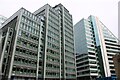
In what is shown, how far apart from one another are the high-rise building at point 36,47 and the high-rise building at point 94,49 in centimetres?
1963

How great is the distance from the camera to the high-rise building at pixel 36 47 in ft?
152

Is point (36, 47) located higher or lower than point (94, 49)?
lower

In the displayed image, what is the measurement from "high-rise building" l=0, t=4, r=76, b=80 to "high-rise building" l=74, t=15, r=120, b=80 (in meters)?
19.6

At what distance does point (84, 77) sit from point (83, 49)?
787 inches

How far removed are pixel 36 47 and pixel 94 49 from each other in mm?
55861

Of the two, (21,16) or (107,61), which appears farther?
(107,61)

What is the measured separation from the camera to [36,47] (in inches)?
2199

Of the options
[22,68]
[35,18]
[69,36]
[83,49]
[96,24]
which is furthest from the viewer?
[96,24]

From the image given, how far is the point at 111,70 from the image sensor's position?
9350 centimetres

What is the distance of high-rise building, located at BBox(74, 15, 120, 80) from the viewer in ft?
300

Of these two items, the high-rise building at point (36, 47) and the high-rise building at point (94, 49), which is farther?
the high-rise building at point (94, 49)

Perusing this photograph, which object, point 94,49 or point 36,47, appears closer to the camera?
point 36,47

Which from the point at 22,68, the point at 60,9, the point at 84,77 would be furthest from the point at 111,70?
the point at 22,68

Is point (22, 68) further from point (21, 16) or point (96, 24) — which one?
point (96, 24)
